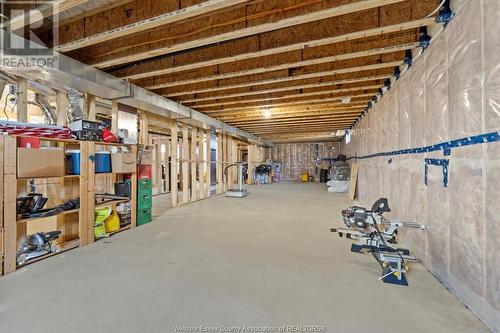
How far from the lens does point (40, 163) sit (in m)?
2.38

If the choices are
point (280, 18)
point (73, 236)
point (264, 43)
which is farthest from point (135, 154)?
point (280, 18)

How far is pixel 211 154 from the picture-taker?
7.17 meters

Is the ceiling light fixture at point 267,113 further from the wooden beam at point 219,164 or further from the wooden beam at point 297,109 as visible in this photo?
the wooden beam at point 219,164

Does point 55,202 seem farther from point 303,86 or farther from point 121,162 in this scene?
point 303,86

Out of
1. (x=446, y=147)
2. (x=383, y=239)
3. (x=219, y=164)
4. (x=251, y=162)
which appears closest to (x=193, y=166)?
(x=219, y=164)

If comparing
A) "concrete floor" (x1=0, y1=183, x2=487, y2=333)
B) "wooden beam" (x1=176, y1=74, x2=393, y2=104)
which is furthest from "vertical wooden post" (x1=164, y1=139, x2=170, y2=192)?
"concrete floor" (x1=0, y1=183, x2=487, y2=333)

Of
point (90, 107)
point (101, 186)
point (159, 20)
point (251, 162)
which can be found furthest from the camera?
point (251, 162)

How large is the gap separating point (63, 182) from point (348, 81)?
174 inches

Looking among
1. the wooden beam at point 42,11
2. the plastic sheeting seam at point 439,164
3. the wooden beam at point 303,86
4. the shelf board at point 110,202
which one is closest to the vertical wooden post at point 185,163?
the wooden beam at point 303,86

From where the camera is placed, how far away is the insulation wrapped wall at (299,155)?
503 inches

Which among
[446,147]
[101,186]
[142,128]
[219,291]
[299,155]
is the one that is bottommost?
[219,291]

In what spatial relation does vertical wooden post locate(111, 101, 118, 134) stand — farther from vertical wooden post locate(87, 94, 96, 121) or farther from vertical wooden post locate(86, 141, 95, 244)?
vertical wooden post locate(86, 141, 95, 244)

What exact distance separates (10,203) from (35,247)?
594 mm

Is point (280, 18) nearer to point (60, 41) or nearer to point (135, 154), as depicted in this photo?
point (60, 41)
